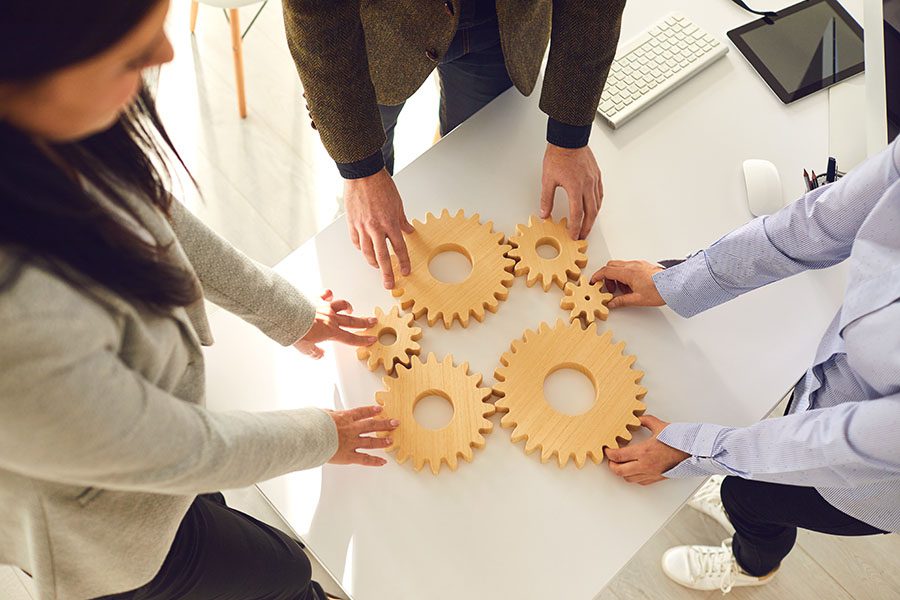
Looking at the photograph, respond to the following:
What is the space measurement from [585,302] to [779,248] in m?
0.34

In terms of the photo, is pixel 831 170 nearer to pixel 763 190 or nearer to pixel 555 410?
pixel 763 190

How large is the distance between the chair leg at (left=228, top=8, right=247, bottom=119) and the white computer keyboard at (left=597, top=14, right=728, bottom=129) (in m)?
1.38

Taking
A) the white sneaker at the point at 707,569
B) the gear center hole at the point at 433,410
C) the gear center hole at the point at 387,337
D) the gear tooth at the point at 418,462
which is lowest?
the white sneaker at the point at 707,569

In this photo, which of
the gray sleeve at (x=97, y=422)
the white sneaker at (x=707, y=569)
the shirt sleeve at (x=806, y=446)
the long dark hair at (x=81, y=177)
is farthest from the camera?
the white sneaker at (x=707, y=569)

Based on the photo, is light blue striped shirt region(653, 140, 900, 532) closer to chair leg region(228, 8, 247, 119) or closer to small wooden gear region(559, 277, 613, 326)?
small wooden gear region(559, 277, 613, 326)

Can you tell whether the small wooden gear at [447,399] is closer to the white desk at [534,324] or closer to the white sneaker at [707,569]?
the white desk at [534,324]

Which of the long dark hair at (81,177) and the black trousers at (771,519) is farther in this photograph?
the black trousers at (771,519)

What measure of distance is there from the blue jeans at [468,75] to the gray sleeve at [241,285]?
1.50 feet

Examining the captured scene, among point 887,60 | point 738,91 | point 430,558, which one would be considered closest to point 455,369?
point 430,558

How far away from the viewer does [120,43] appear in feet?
2.08

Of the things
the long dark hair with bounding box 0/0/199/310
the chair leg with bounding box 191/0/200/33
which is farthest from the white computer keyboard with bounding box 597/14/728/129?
the chair leg with bounding box 191/0/200/33

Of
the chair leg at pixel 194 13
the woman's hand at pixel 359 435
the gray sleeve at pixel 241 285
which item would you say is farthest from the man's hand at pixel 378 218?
the chair leg at pixel 194 13

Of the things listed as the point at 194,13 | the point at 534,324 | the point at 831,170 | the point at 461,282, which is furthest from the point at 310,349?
the point at 194,13

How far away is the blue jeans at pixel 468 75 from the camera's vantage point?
4.97ft
